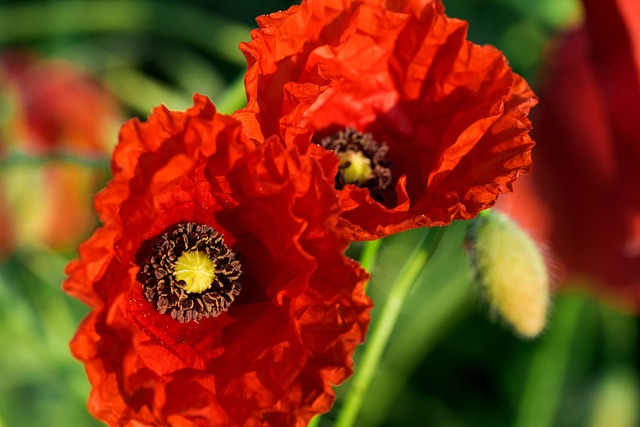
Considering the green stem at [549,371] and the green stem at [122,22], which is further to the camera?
the green stem at [122,22]

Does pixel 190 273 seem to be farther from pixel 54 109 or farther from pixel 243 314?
pixel 54 109

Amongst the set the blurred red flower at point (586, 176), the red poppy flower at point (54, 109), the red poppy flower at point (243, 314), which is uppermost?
the blurred red flower at point (586, 176)

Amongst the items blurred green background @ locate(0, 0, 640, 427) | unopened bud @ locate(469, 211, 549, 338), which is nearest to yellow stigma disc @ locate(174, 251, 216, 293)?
unopened bud @ locate(469, 211, 549, 338)

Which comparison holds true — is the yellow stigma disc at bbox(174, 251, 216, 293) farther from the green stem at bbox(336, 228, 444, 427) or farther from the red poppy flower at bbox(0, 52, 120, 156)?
the red poppy flower at bbox(0, 52, 120, 156)

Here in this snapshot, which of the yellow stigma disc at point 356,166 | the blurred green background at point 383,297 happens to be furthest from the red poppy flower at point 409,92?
the blurred green background at point 383,297

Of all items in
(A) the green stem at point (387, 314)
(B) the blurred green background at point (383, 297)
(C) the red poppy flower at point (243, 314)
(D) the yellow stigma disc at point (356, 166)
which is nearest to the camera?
(C) the red poppy flower at point (243, 314)

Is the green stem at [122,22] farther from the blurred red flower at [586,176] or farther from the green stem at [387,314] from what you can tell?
the green stem at [387,314]

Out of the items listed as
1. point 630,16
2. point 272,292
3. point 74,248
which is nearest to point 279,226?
point 272,292

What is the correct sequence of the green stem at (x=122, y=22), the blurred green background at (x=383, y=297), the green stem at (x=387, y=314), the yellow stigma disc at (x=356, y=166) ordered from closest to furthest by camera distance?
the green stem at (x=387, y=314) → the yellow stigma disc at (x=356, y=166) → the blurred green background at (x=383, y=297) → the green stem at (x=122, y=22)
